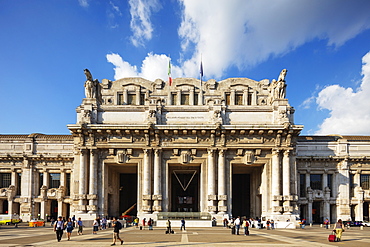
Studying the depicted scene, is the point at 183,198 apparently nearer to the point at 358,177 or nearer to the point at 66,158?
the point at 66,158

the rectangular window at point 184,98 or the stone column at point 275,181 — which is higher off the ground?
the rectangular window at point 184,98

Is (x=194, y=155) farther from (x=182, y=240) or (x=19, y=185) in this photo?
(x=19, y=185)

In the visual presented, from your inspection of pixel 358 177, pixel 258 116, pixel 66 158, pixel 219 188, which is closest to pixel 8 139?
pixel 66 158

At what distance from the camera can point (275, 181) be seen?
153 feet

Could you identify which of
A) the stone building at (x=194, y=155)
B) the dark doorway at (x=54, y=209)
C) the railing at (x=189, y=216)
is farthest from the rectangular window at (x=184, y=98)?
the dark doorway at (x=54, y=209)

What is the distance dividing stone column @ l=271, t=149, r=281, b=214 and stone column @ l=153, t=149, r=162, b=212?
15.5 m

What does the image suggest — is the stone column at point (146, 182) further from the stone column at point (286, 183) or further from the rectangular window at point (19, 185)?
the rectangular window at point (19, 185)

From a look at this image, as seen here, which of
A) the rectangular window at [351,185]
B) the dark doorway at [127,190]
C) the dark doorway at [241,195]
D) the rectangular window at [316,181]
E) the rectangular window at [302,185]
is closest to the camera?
the rectangular window at [351,185]

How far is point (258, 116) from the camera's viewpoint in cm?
4862

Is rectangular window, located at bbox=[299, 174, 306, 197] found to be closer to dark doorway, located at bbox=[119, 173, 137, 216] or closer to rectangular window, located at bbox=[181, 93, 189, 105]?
rectangular window, located at bbox=[181, 93, 189, 105]

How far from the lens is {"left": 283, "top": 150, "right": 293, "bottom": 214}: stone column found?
1799 inches

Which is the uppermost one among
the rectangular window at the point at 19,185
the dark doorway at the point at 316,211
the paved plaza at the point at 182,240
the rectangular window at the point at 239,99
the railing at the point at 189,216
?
the rectangular window at the point at 239,99

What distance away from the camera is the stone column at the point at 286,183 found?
45.7m

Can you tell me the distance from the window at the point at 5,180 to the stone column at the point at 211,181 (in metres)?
36.1
